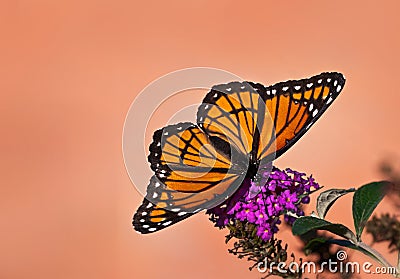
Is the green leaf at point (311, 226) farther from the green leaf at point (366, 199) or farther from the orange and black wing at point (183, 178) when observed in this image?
the orange and black wing at point (183, 178)

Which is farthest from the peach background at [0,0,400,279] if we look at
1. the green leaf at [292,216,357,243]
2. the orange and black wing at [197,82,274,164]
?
the green leaf at [292,216,357,243]

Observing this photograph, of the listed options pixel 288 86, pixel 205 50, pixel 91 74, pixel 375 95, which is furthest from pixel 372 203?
pixel 91 74

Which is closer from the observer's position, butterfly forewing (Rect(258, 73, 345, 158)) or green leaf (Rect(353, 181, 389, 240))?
green leaf (Rect(353, 181, 389, 240))

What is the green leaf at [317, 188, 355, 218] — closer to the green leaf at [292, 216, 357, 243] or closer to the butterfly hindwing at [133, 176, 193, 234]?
the green leaf at [292, 216, 357, 243]

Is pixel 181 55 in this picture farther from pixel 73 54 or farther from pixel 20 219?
pixel 20 219

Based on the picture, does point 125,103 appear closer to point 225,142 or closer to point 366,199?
point 225,142

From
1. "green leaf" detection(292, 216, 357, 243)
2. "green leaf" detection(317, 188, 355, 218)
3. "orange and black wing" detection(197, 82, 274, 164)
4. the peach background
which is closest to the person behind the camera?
"green leaf" detection(292, 216, 357, 243)
